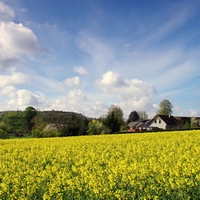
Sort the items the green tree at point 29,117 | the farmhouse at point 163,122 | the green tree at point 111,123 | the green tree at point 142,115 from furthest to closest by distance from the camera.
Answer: the green tree at point 142,115 < the green tree at point 29,117 < the farmhouse at point 163,122 < the green tree at point 111,123

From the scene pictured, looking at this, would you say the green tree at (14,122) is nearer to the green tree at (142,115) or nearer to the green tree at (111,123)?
the green tree at (111,123)

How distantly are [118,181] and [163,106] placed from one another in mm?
90089

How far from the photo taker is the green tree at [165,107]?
9306 centimetres

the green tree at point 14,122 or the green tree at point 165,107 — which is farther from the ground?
the green tree at point 165,107

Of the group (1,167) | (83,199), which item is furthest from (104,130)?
(83,199)

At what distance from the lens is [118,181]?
650cm

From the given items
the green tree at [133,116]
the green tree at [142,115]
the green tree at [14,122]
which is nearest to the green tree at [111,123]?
the green tree at [14,122]

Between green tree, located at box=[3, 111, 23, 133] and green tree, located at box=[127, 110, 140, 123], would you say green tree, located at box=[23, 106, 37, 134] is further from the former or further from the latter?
green tree, located at box=[127, 110, 140, 123]

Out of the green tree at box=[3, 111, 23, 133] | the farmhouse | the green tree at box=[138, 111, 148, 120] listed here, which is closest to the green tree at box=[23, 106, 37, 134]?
the green tree at box=[3, 111, 23, 133]

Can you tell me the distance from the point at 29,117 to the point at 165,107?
47.1 metres

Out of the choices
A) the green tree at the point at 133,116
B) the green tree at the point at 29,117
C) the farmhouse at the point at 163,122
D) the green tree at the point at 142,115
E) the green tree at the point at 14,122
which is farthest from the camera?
the green tree at the point at 142,115

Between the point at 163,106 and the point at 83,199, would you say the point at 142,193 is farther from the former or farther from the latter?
the point at 163,106

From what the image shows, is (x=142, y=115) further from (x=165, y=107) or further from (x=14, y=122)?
(x=14, y=122)

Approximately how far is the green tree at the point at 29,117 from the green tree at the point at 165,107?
44.1m
